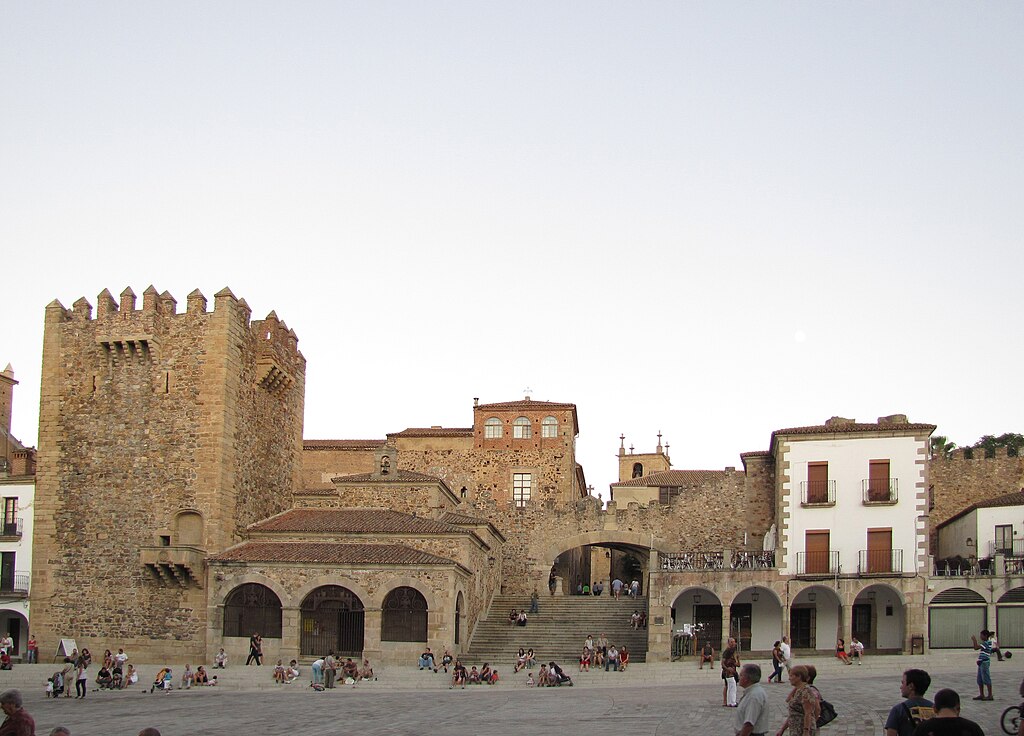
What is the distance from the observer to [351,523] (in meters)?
39.2

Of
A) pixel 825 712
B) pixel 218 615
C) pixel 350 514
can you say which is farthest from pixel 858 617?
pixel 825 712

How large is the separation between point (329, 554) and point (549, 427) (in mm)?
19289

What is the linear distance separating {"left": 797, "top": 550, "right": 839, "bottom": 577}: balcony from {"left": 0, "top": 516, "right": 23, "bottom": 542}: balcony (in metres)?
27.2

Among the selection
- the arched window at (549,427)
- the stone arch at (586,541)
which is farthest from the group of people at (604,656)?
the arched window at (549,427)

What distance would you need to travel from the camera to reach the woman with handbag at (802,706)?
12320 millimetres

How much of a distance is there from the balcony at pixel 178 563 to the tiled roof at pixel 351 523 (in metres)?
2.23

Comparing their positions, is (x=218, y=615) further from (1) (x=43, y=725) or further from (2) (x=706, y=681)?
(2) (x=706, y=681)

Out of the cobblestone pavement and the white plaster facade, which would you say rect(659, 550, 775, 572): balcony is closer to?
the white plaster facade

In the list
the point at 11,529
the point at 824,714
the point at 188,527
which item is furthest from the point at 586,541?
the point at 824,714

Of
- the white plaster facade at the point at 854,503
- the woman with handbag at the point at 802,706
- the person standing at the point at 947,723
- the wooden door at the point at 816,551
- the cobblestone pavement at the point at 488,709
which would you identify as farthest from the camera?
the wooden door at the point at 816,551

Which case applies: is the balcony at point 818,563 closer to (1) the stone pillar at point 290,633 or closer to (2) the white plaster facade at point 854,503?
(2) the white plaster facade at point 854,503

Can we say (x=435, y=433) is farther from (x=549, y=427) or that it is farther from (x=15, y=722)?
(x=15, y=722)

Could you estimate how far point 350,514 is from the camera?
40781 millimetres

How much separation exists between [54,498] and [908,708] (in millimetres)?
34565
